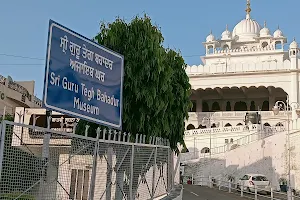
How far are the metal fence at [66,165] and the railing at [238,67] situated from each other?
42063 mm

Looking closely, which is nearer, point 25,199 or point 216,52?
point 25,199

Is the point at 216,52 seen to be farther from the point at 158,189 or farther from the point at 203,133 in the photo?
the point at 158,189

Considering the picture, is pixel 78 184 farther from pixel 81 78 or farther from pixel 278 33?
pixel 278 33

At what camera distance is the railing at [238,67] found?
50469 mm

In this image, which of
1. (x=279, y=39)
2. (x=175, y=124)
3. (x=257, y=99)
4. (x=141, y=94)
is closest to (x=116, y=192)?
(x=141, y=94)

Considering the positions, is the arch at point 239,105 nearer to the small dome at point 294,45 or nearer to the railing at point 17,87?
the small dome at point 294,45

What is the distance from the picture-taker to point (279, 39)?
5844 cm

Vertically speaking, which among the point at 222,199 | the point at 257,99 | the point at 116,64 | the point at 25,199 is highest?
the point at 257,99

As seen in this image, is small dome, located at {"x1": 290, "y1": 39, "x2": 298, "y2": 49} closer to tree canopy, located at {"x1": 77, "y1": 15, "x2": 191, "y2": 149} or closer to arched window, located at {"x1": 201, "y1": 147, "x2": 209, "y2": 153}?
arched window, located at {"x1": 201, "y1": 147, "x2": 209, "y2": 153}

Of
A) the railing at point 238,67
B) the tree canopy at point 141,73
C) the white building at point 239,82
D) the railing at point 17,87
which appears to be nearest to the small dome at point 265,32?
the white building at point 239,82

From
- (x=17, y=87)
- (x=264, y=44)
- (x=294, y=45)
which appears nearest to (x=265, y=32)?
(x=264, y=44)

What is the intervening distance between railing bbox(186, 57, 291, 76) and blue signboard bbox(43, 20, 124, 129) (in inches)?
1734

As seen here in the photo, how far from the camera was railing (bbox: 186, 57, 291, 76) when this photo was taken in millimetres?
50469

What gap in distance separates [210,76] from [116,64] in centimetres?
4475
